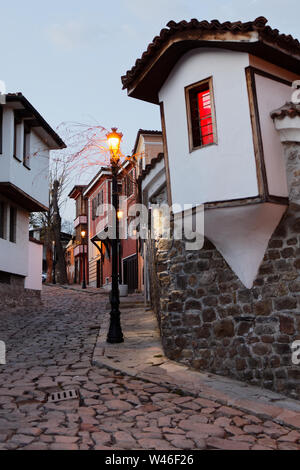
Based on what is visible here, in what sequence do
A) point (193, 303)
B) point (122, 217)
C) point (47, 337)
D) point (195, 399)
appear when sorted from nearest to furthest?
point (195, 399) < point (193, 303) < point (47, 337) < point (122, 217)

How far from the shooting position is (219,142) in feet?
23.4

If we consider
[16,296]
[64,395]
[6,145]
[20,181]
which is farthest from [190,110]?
[16,296]

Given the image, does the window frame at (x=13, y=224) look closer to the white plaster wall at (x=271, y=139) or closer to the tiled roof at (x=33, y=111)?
the tiled roof at (x=33, y=111)

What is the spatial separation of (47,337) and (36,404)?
454 centimetres

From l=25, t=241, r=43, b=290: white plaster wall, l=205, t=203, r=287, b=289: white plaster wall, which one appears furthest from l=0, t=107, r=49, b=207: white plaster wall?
Result: l=205, t=203, r=287, b=289: white plaster wall

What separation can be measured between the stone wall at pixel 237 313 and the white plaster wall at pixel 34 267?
34.9 ft

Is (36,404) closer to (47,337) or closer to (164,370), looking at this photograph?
(164,370)

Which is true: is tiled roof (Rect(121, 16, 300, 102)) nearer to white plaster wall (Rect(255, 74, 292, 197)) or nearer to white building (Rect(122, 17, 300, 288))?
white building (Rect(122, 17, 300, 288))

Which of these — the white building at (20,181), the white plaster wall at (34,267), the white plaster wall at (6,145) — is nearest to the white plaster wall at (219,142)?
the white building at (20,181)

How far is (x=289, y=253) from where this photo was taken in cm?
692

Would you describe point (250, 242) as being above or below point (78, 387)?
above

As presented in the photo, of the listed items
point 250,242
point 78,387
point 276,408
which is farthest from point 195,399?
Result: point 250,242

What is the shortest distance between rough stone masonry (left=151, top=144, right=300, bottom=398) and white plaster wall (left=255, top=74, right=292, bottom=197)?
0.16 metres

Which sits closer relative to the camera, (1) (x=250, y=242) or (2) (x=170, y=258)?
(1) (x=250, y=242)
